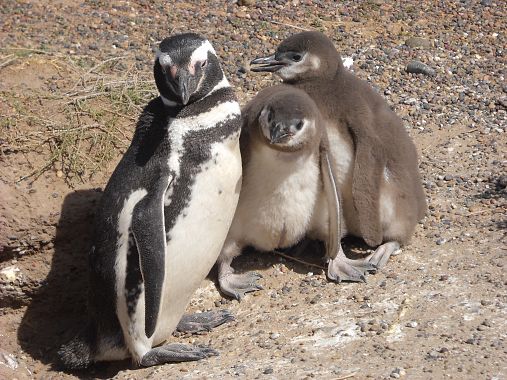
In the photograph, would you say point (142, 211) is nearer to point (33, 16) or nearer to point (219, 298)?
point (219, 298)

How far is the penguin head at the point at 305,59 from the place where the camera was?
497 centimetres

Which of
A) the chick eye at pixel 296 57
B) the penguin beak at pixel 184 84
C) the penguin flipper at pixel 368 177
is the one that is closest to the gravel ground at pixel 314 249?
the penguin flipper at pixel 368 177


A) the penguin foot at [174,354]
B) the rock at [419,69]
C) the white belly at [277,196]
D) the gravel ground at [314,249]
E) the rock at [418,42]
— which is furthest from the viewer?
the rock at [418,42]

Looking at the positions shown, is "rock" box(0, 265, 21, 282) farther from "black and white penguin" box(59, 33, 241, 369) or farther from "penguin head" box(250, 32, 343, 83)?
"penguin head" box(250, 32, 343, 83)

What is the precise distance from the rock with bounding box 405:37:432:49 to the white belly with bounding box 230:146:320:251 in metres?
2.77

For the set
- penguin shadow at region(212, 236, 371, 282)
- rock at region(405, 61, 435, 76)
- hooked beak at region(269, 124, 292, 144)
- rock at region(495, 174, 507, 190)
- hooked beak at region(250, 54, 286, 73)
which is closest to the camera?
hooked beak at region(269, 124, 292, 144)

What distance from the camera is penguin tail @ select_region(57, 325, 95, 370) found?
4555 millimetres

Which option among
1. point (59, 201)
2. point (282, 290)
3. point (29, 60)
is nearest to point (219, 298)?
point (282, 290)

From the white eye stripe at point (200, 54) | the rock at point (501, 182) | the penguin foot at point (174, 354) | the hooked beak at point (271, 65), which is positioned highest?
the white eye stripe at point (200, 54)

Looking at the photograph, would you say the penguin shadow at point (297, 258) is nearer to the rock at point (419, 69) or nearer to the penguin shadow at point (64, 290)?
the penguin shadow at point (64, 290)

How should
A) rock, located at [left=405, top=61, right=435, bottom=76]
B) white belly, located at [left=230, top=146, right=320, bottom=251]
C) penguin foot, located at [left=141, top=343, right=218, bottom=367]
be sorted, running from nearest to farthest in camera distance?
penguin foot, located at [left=141, top=343, right=218, bottom=367] → white belly, located at [left=230, top=146, right=320, bottom=251] → rock, located at [left=405, top=61, right=435, bottom=76]

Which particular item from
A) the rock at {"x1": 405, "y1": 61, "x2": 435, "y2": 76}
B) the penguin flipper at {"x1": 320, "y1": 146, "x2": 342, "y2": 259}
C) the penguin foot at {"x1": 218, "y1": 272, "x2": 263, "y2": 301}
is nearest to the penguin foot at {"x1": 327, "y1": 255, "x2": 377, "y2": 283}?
the penguin flipper at {"x1": 320, "y1": 146, "x2": 342, "y2": 259}

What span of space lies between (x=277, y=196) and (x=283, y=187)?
60 mm

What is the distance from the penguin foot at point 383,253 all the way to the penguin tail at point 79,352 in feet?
5.25
